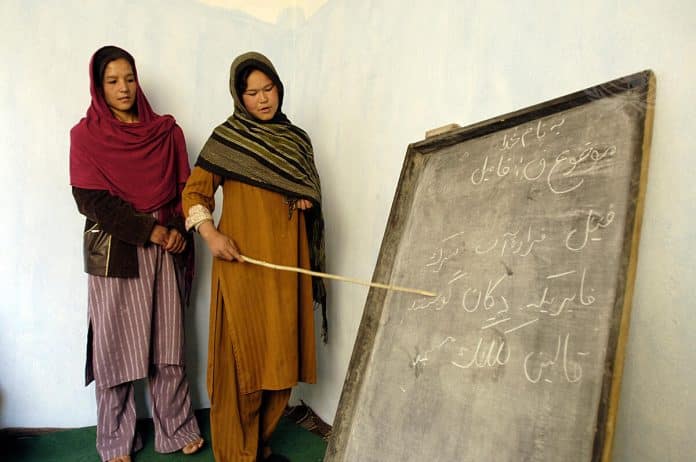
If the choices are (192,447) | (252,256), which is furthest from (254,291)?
(192,447)

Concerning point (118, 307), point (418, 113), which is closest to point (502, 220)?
point (418, 113)

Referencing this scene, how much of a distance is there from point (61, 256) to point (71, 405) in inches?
25.3

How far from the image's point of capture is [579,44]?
1.01m

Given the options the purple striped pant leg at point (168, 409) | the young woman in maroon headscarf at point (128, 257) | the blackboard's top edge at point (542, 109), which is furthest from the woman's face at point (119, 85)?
the blackboard's top edge at point (542, 109)

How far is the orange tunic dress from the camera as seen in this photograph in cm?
142

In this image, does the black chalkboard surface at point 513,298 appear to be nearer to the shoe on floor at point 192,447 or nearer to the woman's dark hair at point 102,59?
the shoe on floor at point 192,447

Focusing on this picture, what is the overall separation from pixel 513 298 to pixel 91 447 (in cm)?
181

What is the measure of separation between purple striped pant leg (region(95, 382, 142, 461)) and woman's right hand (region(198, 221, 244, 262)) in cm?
74

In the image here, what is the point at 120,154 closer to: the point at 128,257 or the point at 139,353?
the point at 128,257

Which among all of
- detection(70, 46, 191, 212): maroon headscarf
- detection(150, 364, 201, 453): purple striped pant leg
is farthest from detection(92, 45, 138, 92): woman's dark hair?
detection(150, 364, 201, 453): purple striped pant leg

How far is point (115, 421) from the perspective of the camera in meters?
1.65

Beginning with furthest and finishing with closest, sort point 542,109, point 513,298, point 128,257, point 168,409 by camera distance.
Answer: point 168,409, point 128,257, point 542,109, point 513,298

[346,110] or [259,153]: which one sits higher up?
[346,110]

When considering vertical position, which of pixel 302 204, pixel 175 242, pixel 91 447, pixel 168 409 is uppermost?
pixel 302 204
